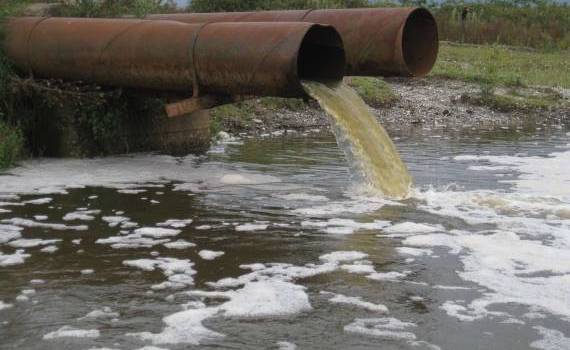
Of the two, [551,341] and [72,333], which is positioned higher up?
[72,333]

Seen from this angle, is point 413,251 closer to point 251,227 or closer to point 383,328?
point 251,227

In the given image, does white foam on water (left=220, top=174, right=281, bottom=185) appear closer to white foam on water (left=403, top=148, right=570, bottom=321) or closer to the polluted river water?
the polluted river water

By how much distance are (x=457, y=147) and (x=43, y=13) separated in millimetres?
6946

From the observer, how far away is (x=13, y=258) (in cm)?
562

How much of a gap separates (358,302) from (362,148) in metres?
3.89

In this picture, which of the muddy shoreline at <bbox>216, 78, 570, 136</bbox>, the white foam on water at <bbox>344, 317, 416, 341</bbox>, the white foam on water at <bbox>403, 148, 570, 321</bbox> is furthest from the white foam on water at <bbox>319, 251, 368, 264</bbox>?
the muddy shoreline at <bbox>216, 78, 570, 136</bbox>

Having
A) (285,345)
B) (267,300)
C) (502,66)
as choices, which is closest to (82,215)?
(267,300)

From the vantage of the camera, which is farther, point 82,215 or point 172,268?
point 82,215

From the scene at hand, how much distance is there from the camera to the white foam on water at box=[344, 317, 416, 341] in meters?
4.28

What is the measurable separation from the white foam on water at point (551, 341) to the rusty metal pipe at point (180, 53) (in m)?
3.94

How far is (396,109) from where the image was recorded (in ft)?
60.2

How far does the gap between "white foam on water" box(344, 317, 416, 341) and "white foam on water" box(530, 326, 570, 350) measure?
0.66 m

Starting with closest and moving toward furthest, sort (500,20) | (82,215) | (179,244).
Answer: (179,244)
(82,215)
(500,20)

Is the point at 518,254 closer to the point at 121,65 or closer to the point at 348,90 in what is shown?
the point at 348,90
